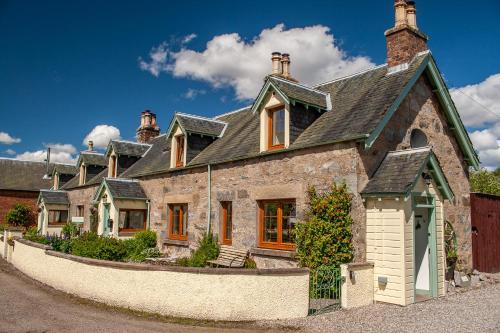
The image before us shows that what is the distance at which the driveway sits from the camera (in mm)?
7895

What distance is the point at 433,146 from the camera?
12.9 m

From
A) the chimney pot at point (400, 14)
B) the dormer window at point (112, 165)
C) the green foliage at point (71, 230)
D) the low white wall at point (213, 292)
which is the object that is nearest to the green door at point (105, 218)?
the dormer window at point (112, 165)

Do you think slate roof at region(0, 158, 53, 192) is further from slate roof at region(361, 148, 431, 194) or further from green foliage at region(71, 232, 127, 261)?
slate roof at region(361, 148, 431, 194)

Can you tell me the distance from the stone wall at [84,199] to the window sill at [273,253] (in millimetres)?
15326

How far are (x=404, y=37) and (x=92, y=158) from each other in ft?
73.6

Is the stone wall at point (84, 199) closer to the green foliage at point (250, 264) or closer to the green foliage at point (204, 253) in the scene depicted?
the green foliage at point (204, 253)

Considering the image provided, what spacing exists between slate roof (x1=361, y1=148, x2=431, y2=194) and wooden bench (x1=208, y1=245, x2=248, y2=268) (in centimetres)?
483

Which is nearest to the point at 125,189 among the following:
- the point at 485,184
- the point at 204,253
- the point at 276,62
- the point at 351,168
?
the point at 204,253

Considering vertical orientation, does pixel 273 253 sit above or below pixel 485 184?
below

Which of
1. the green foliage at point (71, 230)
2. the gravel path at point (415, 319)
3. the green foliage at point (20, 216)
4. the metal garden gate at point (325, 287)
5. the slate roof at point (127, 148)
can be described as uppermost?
the slate roof at point (127, 148)

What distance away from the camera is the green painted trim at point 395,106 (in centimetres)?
1038

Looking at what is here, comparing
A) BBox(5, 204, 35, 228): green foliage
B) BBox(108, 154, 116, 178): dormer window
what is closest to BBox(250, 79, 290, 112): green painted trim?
BBox(108, 154, 116, 178): dormer window

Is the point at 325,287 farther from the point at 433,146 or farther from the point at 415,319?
the point at 433,146

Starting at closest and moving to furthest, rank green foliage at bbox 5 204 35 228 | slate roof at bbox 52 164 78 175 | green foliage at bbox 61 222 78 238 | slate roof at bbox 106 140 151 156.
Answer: slate roof at bbox 106 140 151 156
green foliage at bbox 61 222 78 238
slate roof at bbox 52 164 78 175
green foliage at bbox 5 204 35 228
